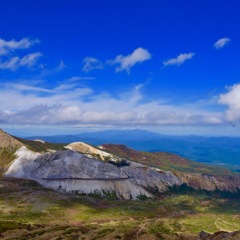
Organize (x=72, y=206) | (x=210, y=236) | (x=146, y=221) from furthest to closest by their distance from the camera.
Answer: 1. (x=72, y=206)
2. (x=146, y=221)
3. (x=210, y=236)

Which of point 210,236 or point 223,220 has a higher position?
point 210,236

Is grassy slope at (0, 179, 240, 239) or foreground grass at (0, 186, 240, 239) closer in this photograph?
foreground grass at (0, 186, 240, 239)

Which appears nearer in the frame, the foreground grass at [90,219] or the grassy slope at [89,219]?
the foreground grass at [90,219]

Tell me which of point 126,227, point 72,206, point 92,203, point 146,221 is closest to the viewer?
point 126,227

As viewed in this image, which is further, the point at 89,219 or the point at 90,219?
the point at 90,219

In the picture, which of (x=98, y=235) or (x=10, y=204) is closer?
(x=98, y=235)

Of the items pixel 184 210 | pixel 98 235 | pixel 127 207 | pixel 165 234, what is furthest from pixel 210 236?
pixel 184 210

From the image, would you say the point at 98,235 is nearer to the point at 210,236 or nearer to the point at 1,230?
the point at 1,230

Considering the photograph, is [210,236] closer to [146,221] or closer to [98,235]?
[98,235]
